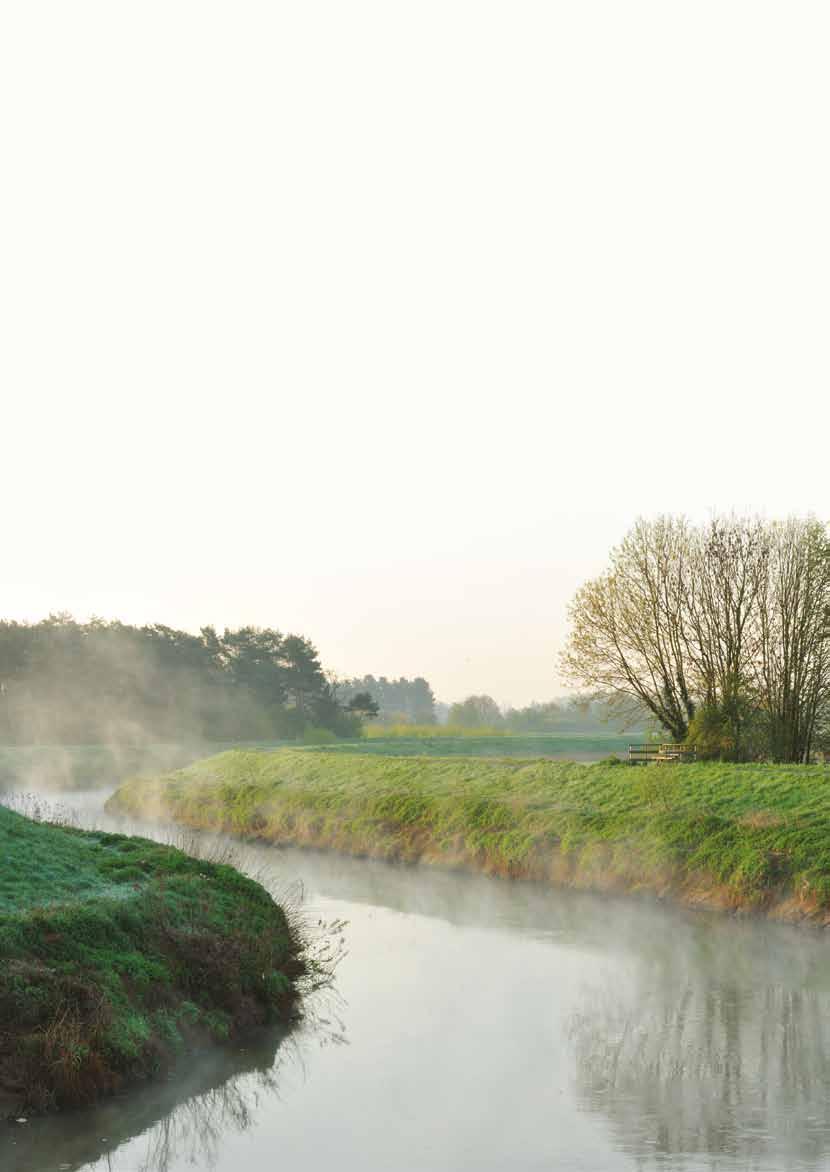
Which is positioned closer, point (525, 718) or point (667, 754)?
point (667, 754)

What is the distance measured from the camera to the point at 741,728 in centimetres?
4047

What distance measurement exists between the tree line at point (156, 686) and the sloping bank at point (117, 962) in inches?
2786

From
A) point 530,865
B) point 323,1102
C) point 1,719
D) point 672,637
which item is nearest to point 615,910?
point 530,865

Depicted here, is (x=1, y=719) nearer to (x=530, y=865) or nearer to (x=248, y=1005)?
(x=530, y=865)

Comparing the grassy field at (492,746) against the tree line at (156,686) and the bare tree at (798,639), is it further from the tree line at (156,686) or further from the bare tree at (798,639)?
the bare tree at (798,639)

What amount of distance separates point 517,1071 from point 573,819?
15.8m

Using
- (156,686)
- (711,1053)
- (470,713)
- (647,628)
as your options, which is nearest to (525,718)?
(470,713)

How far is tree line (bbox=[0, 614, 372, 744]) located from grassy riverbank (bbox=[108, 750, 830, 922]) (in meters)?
44.1

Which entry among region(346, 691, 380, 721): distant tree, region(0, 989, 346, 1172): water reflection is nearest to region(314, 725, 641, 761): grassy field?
region(346, 691, 380, 721): distant tree

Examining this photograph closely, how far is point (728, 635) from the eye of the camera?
42.0 meters

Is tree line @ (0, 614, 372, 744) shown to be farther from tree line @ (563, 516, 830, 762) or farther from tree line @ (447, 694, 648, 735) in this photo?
tree line @ (563, 516, 830, 762)

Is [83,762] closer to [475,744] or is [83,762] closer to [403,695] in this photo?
[475,744]

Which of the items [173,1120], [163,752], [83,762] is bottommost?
[173,1120]

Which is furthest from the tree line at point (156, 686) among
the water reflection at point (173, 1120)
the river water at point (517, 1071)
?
the water reflection at point (173, 1120)
